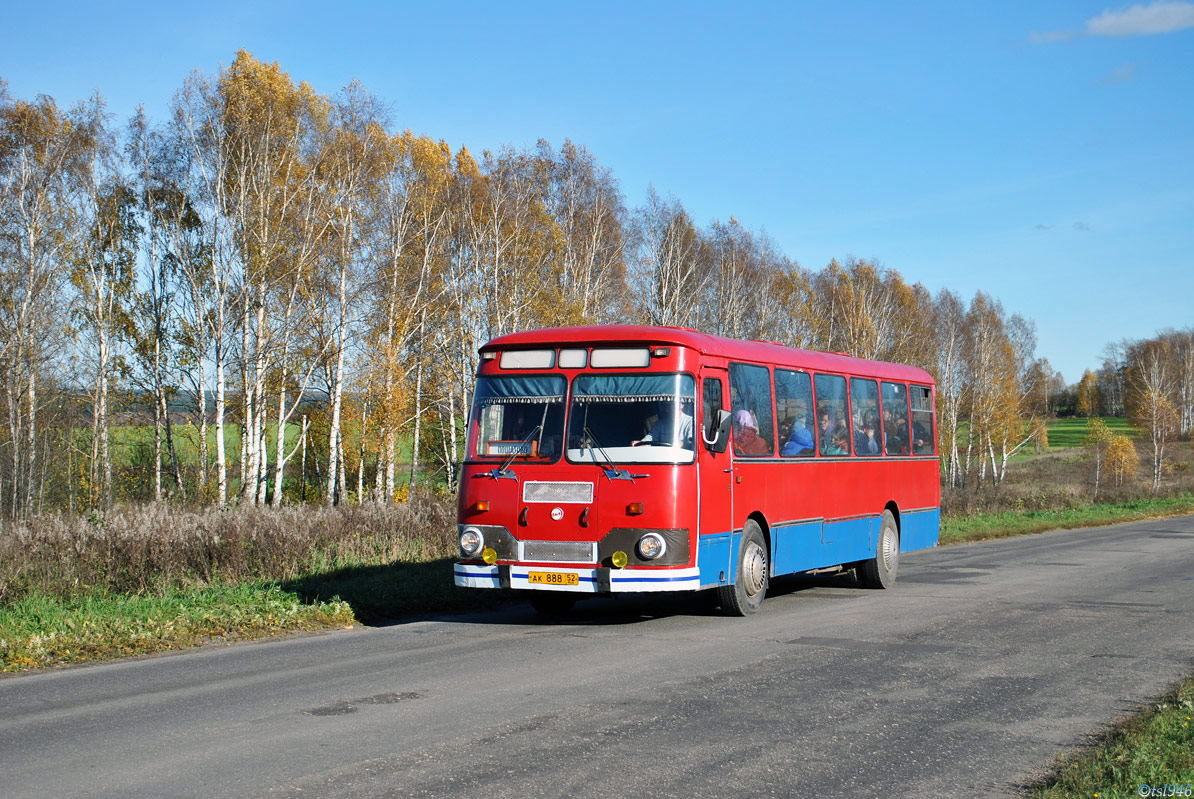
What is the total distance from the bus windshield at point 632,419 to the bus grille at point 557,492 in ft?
0.98

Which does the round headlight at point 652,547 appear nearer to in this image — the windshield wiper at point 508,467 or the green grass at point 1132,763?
the windshield wiper at point 508,467

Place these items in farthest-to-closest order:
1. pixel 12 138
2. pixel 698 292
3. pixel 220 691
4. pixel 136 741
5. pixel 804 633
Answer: pixel 698 292 < pixel 12 138 < pixel 804 633 < pixel 220 691 < pixel 136 741

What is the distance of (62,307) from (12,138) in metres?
5.89

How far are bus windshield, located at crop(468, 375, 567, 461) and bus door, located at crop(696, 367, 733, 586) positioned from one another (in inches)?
61.7

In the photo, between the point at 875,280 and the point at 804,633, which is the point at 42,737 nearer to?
the point at 804,633

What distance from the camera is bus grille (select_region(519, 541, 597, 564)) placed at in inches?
455

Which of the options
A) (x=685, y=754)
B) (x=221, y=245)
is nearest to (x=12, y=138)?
(x=221, y=245)

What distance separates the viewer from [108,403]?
39312mm

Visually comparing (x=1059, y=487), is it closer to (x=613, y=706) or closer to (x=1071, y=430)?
(x=613, y=706)

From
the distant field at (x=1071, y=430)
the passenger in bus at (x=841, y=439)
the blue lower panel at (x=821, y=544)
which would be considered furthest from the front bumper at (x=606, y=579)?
the distant field at (x=1071, y=430)

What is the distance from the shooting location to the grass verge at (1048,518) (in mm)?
29312

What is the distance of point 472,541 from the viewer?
11992 millimetres

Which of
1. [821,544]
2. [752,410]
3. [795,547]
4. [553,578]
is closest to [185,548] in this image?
[553,578]

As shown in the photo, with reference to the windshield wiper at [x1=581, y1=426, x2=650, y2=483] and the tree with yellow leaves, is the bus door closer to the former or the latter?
the windshield wiper at [x1=581, y1=426, x2=650, y2=483]
